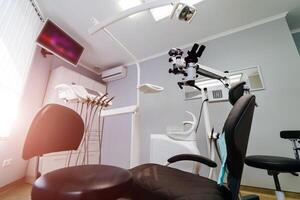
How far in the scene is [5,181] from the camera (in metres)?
1.91

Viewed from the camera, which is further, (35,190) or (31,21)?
(31,21)

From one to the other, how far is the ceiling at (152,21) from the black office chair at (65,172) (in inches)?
72.1

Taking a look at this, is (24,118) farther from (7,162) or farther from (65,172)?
(65,172)

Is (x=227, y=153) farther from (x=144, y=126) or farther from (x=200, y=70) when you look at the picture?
(x=144, y=126)

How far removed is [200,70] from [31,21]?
2.47 metres

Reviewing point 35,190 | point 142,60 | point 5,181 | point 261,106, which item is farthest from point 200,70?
point 5,181

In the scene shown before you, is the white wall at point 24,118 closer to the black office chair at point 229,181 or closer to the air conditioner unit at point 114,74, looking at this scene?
the air conditioner unit at point 114,74

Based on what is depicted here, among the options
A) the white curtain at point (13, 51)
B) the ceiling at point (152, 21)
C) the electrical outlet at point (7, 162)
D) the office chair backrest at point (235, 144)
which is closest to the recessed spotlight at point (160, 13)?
the ceiling at point (152, 21)

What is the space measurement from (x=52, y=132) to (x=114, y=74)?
2763 millimetres

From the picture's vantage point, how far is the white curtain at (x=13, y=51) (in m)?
1.64

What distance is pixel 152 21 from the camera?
2.37 metres

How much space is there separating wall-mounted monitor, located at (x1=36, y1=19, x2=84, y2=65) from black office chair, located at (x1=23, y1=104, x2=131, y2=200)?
6.05 feet

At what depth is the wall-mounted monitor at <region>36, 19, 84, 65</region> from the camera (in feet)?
7.23

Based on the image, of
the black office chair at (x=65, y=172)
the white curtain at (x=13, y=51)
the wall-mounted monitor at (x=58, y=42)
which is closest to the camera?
the black office chair at (x=65, y=172)
